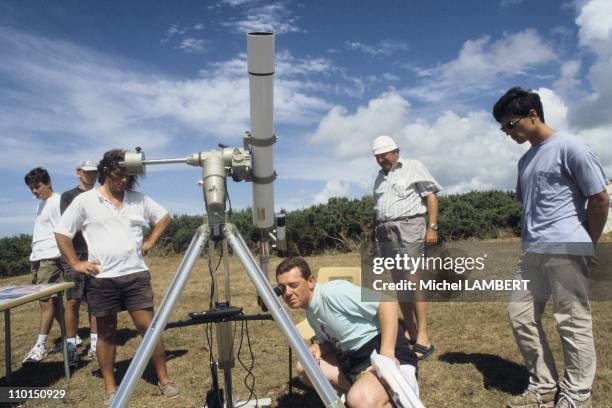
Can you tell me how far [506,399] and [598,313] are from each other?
→ 107 inches

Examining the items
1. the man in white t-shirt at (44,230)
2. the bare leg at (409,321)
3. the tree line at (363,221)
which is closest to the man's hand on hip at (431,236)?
the bare leg at (409,321)

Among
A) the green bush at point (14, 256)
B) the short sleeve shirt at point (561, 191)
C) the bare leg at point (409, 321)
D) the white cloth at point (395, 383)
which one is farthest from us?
the green bush at point (14, 256)

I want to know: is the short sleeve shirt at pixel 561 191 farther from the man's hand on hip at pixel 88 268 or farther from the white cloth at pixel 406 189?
the man's hand on hip at pixel 88 268

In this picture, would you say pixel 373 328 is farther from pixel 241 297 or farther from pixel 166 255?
pixel 166 255

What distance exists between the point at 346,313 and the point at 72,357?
336 centimetres

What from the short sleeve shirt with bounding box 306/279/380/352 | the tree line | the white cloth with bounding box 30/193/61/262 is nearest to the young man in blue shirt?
the short sleeve shirt with bounding box 306/279/380/352

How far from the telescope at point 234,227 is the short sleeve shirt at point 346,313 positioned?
0.33m

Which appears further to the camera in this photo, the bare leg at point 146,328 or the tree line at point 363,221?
the tree line at point 363,221

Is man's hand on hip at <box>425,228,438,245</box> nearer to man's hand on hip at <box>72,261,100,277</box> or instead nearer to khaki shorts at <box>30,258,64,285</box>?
man's hand on hip at <box>72,261,100,277</box>

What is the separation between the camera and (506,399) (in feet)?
11.2

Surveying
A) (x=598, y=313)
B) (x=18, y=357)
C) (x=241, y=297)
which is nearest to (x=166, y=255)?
(x=241, y=297)

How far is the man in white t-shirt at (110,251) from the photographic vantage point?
146 inches

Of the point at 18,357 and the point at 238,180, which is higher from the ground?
the point at 238,180

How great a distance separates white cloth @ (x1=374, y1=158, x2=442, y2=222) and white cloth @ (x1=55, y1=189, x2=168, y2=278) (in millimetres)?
2234
